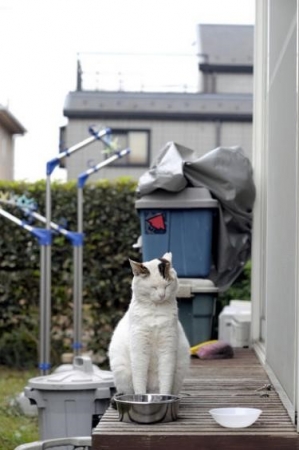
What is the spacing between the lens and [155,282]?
9.53 ft

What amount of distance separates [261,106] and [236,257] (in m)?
1.06

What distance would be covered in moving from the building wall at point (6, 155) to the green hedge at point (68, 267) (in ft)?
7.23

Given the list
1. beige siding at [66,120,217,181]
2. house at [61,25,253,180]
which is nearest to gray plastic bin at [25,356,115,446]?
house at [61,25,253,180]

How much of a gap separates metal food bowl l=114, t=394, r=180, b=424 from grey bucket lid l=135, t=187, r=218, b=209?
2656 mm

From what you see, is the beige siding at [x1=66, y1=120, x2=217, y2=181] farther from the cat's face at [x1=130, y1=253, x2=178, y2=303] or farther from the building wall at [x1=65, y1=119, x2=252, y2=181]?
the cat's face at [x1=130, y1=253, x2=178, y2=303]

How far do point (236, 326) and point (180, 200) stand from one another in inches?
44.3

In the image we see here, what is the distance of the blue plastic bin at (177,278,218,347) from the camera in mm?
5238

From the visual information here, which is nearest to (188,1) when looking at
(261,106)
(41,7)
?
(41,7)

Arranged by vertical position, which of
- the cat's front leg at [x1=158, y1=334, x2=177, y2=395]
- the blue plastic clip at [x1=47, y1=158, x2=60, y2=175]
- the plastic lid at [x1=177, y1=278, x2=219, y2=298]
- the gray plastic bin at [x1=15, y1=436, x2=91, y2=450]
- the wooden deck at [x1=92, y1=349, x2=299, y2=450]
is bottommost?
the gray plastic bin at [x1=15, y1=436, x2=91, y2=450]

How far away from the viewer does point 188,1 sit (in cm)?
940

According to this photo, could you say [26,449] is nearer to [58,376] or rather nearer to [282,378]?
[58,376]

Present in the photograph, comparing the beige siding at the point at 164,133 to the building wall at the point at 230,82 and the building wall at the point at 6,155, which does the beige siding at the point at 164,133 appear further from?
the building wall at the point at 6,155

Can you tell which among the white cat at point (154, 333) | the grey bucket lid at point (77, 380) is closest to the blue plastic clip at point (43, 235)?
the grey bucket lid at point (77, 380)

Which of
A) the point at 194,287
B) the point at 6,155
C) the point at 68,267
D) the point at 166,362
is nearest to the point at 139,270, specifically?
the point at 166,362
